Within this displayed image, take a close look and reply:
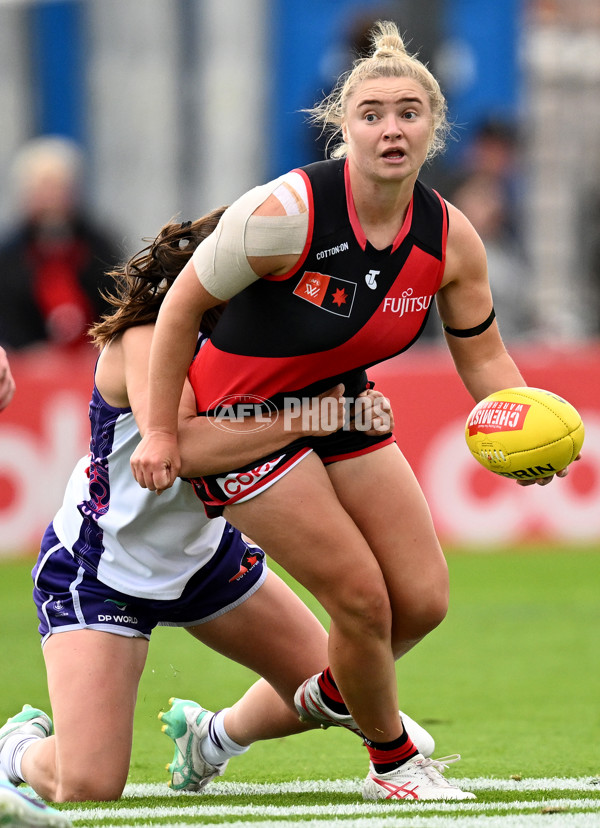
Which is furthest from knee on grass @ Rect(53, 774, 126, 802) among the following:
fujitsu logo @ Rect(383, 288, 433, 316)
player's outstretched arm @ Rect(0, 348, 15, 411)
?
fujitsu logo @ Rect(383, 288, 433, 316)

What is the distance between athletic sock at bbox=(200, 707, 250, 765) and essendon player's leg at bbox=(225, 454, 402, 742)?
0.72 metres

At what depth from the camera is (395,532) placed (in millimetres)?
4586

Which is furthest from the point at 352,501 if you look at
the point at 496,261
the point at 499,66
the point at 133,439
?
the point at 499,66

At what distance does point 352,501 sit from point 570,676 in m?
2.90

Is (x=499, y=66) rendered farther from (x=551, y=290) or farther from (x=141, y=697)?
(x=141, y=697)

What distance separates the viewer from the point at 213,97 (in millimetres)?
17969

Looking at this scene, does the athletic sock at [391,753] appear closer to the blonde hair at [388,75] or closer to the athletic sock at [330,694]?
the athletic sock at [330,694]

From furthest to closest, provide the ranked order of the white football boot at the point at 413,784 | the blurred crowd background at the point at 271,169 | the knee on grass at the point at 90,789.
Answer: the blurred crowd background at the point at 271,169, the knee on grass at the point at 90,789, the white football boot at the point at 413,784

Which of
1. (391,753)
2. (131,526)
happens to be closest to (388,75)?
(131,526)

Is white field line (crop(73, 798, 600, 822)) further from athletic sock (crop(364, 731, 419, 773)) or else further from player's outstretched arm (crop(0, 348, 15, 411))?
player's outstretched arm (crop(0, 348, 15, 411))

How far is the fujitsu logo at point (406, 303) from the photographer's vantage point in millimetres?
4410

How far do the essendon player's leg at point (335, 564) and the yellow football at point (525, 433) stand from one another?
49 centimetres

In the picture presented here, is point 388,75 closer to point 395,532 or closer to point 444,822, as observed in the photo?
point 395,532

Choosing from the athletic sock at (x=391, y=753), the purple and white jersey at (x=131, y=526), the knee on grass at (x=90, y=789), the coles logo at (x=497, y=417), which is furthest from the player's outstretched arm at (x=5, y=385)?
the athletic sock at (x=391, y=753)
